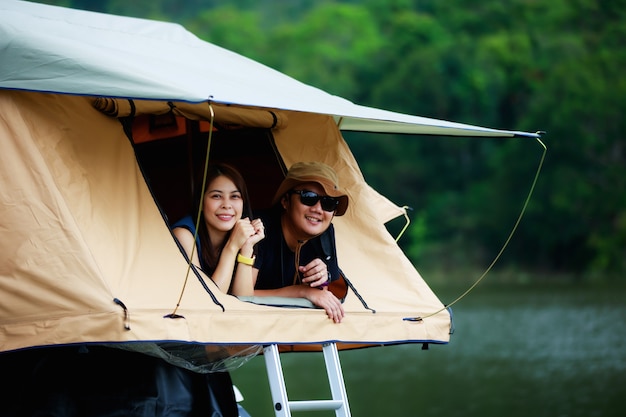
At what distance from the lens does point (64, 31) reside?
469 cm

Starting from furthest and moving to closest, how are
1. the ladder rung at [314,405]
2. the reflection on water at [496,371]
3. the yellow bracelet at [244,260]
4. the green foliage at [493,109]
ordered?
the green foliage at [493,109], the reflection on water at [496,371], the yellow bracelet at [244,260], the ladder rung at [314,405]

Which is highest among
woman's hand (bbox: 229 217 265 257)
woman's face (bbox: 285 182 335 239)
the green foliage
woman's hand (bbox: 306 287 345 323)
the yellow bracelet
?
the green foliage

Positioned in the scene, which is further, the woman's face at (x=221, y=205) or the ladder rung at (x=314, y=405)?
the woman's face at (x=221, y=205)

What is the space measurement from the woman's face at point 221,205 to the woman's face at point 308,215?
0.28 meters

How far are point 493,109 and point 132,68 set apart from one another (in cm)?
3657

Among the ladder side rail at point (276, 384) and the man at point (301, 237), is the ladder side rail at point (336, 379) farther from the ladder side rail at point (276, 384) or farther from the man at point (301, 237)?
the ladder side rail at point (276, 384)

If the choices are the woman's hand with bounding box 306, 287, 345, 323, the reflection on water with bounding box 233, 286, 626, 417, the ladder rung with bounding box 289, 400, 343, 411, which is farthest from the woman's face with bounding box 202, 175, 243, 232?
the reflection on water with bounding box 233, 286, 626, 417

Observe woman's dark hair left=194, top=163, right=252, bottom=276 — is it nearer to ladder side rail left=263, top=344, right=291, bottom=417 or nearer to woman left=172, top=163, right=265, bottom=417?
woman left=172, top=163, right=265, bottom=417

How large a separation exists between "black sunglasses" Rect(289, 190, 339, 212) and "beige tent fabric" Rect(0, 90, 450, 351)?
0.48m

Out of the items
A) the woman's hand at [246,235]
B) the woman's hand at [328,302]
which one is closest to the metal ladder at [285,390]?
the woman's hand at [328,302]

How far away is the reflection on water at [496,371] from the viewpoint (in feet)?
36.8

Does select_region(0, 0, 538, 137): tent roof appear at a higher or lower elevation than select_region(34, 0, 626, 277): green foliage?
lower

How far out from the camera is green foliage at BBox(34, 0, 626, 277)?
107 ft

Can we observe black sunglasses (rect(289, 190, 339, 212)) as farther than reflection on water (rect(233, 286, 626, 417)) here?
No
